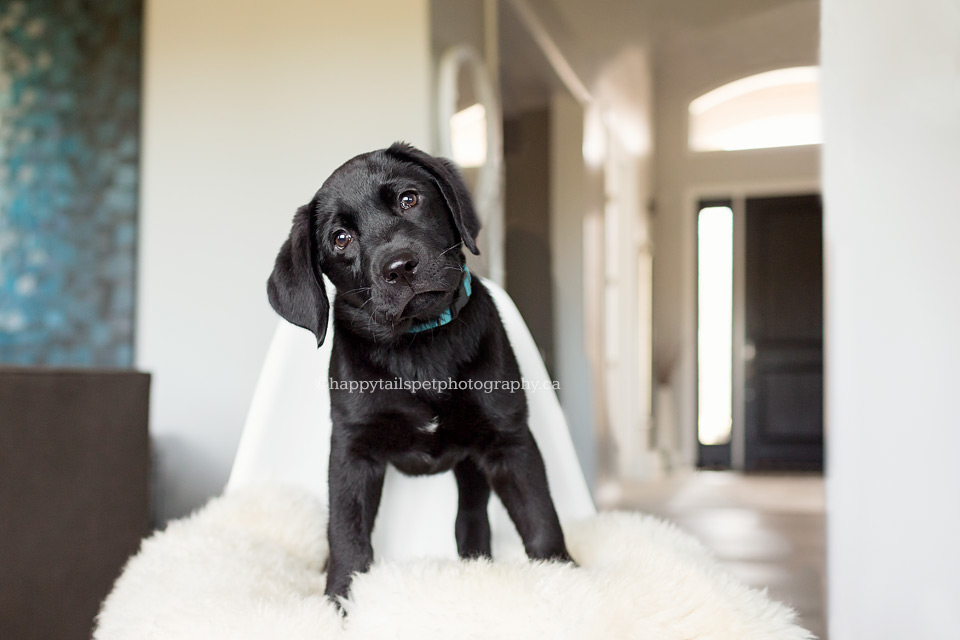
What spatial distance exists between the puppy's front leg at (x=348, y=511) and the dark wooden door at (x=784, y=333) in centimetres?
96

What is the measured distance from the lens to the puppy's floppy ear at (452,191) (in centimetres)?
79

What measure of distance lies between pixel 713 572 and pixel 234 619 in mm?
530

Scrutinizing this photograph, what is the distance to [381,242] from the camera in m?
0.72

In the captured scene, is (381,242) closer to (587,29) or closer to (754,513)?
(587,29)

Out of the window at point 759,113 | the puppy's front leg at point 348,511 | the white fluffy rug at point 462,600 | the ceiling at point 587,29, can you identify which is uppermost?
the ceiling at point 587,29

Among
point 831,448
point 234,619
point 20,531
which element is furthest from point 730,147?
point 20,531

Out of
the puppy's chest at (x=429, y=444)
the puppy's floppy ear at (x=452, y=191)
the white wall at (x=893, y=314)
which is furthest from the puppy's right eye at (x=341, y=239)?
the white wall at (x=893, y=314)

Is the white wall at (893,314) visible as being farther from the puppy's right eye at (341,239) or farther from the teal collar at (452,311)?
the puppy's right eye at (341,239)

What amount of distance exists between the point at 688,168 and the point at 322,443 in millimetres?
972

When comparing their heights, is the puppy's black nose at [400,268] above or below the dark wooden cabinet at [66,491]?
above

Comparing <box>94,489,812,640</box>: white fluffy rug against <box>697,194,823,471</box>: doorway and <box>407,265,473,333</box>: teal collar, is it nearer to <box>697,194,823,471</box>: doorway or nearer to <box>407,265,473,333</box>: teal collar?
<box>407,265,473,333</box>: teal collar

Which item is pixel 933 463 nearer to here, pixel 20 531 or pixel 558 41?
pixel 558 41

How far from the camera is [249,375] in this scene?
1786mm

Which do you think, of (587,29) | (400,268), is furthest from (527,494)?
(587,29)
